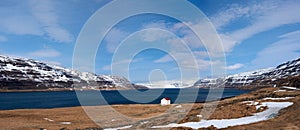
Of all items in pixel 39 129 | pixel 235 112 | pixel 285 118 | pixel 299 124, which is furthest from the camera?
pixel 39 129

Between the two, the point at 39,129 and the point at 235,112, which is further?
the point at 39,129

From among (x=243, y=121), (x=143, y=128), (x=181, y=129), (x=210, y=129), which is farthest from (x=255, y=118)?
(x=143, y=128)

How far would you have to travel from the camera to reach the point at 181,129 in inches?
1268

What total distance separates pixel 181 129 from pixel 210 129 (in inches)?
159

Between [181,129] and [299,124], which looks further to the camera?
[181,129]

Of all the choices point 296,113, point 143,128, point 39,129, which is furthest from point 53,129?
point 296,113

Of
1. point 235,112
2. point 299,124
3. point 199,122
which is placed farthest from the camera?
point 235,112

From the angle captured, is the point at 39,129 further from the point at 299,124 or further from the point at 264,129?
the point at 299,124

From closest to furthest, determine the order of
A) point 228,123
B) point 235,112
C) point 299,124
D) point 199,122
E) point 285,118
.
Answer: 1. point 299,124
2. point 285,118
3. point 228,123
4. point 199,122
5. point 235,112

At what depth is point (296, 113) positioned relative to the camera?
2838cm

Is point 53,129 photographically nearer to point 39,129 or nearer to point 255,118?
point 39,129

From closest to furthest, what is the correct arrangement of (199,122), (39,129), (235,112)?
(199,122) < (235,112) < (39,129)

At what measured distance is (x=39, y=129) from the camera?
145 ft

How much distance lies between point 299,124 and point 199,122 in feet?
45.3
